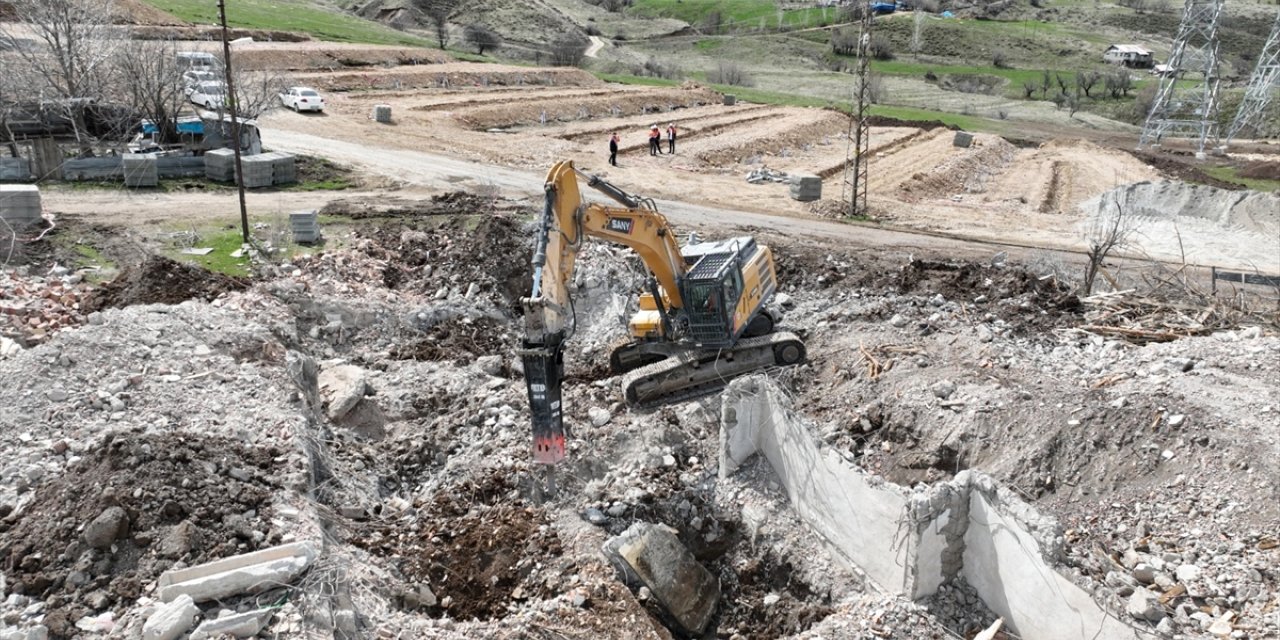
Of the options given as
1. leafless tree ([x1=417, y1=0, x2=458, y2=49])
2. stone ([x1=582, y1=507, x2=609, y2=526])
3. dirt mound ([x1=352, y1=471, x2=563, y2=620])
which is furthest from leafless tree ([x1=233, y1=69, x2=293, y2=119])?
leafless tree ([x1=417, y1=0, x2=458, y2=49])

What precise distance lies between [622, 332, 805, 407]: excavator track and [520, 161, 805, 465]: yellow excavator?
0.06 ft

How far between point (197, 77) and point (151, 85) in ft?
21.8

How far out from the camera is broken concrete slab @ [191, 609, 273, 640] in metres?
7.79

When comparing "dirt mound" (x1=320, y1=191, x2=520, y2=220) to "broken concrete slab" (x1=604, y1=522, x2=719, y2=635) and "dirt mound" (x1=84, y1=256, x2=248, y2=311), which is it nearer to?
"dirt mound" (x1=84, y1=256, x2=248, y2=311)

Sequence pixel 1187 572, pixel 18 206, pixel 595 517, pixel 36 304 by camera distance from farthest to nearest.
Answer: pixel 18 206 < pixel 36 304 < pixel 595 517 < pixel 1187 572

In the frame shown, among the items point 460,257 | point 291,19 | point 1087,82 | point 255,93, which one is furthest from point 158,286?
point 1087,82

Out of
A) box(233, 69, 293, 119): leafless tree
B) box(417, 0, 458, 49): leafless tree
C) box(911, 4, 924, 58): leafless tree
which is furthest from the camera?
box(911, 4, 924, 58): leafless tree

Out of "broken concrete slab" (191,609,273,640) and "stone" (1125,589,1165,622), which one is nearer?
"broken concrete slab" (191,609,273,640)

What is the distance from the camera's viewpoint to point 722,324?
46.6 feet

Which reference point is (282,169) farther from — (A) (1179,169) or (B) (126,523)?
(A) (1179,169)

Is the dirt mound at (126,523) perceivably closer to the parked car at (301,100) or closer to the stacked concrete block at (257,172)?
the stacked concrete block at (257,172)

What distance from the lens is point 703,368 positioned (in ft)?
48.8

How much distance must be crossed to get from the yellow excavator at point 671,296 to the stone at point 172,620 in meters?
4.82

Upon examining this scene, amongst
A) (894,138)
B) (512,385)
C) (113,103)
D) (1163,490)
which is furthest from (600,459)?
(894,138)
